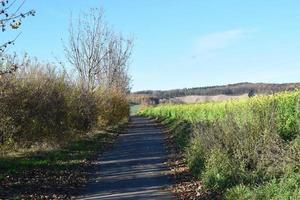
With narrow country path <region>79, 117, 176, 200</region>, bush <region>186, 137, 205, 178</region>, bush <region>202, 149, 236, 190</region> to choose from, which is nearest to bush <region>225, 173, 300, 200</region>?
bush <region>202, 149, 236, 190</region>

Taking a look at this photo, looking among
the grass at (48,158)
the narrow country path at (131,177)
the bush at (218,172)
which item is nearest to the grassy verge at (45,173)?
the grass at (48,158)

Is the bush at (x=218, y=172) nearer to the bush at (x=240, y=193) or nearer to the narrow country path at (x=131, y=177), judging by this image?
the narrow country path at (x=131, y=177)

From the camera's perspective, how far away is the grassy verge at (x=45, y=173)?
14.3m

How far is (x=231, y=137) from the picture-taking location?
51.5ft

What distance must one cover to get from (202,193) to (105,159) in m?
10.7

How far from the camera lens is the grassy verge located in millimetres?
14305

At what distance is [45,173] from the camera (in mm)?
17875

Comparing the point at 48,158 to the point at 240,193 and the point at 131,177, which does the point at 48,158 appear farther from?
the point at 240,193

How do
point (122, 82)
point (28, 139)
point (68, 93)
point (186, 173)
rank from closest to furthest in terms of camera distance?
point (186, 173) → point (28, 139) → point (68, 93) → point (122, 82)

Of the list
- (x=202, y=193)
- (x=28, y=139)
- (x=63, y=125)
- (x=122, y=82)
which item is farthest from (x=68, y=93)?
(x=122, y=82)

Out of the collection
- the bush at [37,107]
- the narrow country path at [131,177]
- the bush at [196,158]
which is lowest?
the narrow country path at [131,177]

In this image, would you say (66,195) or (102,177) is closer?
(66,195)

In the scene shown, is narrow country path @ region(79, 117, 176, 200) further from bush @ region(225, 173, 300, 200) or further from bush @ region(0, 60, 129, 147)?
bush @ region(0, 60, 129, 147)

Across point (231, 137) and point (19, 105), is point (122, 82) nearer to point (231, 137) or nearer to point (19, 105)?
point (19, 105)
